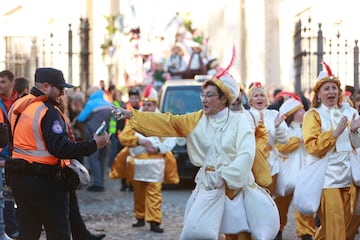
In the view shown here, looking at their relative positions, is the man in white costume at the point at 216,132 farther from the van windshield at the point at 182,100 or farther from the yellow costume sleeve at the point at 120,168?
the van windshield at the point at 182,100

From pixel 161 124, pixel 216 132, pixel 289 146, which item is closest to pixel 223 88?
pixel 216 132

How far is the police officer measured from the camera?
7.71 meters

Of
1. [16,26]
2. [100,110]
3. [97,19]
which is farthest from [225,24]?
[100,110]

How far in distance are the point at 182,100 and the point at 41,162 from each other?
9.99 metres

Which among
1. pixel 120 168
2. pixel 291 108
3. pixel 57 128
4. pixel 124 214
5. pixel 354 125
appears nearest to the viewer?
pixel 57 128

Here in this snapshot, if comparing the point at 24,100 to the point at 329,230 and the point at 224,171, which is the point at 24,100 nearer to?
the point at 224,171

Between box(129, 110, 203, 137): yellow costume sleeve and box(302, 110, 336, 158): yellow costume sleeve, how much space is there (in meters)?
1.44

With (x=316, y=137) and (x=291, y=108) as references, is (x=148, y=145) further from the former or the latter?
(x=316, y=137)

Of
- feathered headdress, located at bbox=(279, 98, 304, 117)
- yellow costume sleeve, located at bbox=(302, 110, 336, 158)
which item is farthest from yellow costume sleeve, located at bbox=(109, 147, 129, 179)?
yellow costume sleeve, located at bbox=(302, 110, 336, 158)

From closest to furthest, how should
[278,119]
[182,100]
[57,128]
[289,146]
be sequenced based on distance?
1. [57,128]
2. [278,119]
3. [289,146]
4. [182,100]

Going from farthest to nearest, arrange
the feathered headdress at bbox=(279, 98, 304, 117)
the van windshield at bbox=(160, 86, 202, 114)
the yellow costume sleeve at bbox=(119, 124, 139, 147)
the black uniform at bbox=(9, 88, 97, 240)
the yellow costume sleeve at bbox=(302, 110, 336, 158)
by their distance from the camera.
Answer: the van windshield at bbox=(160, 86, 202, 114)
the yellow costume sleeve at bbox=(119, 124, 139, 147)
the feathered headdress at bbox=(279, 98, 304, 117)
the yellow costume sleeve at bbox=(302, 110, 336, 158)
the black uniform at bbox=(9, 88, 97, 240)

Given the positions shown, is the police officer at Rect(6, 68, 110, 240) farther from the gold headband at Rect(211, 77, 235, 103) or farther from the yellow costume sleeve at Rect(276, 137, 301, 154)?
the yellow costume sleeve at Rect(276, 137, 301, 154)

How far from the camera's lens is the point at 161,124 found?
8.26 m

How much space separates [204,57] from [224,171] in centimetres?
2058
